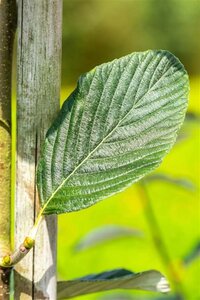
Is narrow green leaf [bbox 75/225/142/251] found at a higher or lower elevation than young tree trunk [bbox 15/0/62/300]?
higher

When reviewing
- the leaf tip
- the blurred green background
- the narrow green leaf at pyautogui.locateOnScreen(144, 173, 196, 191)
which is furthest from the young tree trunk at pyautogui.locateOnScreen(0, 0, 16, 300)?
the blurred green background

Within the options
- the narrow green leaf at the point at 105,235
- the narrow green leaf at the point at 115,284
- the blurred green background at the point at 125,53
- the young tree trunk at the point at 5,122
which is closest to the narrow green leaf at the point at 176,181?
the narrow green leaf at the point at 105,235

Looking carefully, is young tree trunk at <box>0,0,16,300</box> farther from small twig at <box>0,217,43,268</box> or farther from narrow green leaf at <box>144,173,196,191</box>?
narrow green leaf at <box>144,173,196,191</box>

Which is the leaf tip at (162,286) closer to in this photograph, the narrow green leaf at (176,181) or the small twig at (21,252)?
the small twig at (21,252)

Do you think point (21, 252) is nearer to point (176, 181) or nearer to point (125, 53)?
point (176, 181)

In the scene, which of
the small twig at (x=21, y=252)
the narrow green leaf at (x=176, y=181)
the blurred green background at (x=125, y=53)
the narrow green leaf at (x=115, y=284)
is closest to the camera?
the small twig at (x=21, y=252)

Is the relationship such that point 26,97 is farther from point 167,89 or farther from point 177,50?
point 177,50

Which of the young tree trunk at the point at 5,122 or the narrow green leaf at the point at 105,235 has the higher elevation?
the narrow green leaf at the point at 105,235
